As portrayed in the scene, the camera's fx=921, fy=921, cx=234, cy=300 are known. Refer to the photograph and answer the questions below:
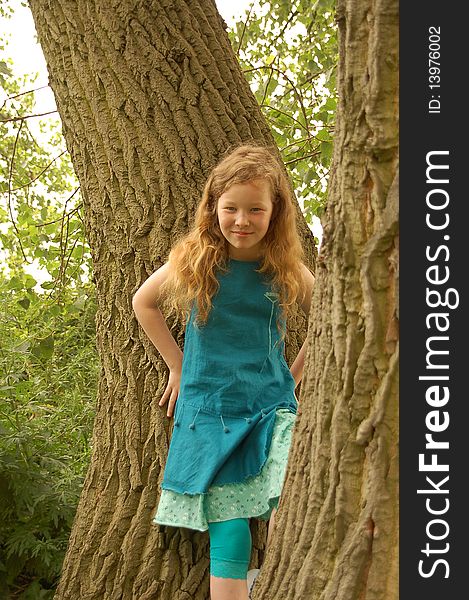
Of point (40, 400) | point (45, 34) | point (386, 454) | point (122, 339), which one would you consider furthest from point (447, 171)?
point (40, 400)

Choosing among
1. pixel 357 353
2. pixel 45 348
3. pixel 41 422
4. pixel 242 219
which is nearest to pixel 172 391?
pixel 242 219

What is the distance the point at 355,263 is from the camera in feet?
6.91

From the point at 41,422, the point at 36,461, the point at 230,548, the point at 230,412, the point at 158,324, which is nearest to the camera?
the point at 230,548

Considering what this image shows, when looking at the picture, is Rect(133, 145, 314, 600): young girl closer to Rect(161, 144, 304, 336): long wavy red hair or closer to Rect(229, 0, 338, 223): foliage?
Rect(161, 144, 304, 336): long wavy red hair

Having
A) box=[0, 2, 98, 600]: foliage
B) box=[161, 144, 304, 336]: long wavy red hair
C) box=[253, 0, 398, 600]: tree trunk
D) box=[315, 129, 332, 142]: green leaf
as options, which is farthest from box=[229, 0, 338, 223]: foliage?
box=[253, 0, 398, 600]: tree trunk

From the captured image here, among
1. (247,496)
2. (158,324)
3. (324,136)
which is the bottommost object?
(247,496)

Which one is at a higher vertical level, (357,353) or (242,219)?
(242,219)

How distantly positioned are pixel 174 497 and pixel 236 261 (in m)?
0.82

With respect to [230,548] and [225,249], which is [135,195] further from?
[230,548]

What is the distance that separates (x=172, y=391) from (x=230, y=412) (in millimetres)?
351

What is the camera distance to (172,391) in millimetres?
3336

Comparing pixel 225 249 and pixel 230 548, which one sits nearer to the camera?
pixel 230 548

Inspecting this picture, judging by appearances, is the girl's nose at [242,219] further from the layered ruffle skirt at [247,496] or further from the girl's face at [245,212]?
the layered ruffle skirt at [247,496]

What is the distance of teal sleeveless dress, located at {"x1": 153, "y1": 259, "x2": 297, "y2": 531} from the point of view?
297 centimetres
